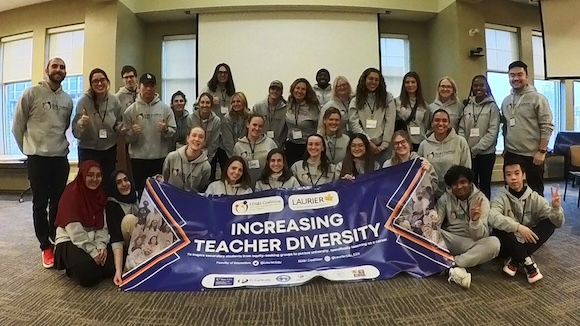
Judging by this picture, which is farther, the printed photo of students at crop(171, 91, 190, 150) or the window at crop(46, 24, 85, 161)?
the window at crop(46, 24, 85, 161)

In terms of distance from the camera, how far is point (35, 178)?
295cm

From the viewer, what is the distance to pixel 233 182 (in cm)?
297

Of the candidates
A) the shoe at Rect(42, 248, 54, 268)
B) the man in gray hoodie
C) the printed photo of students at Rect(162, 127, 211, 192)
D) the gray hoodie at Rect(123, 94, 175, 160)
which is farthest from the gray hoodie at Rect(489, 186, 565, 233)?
the shoe at Rect(42, 248, 54, 268)

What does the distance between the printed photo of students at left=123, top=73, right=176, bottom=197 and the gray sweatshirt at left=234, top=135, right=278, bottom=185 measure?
732 millimetres

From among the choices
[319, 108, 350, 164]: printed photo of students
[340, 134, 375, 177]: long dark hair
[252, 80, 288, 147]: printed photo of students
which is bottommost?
[340, 134, 375, 177]: long dark hair

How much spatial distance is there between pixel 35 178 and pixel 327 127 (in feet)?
8.33

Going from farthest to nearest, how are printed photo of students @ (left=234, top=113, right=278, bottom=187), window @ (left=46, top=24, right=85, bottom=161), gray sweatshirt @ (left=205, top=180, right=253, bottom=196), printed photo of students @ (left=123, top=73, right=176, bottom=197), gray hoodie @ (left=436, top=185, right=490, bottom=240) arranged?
window @ (left=46, top=24, right=85, bottom=161) → printed photo of students @ (left=123, top=73, right=176, bottom=197) → printed photo of students @ (left=234, top=113, right=278, bottom=187) → gray sweatshirt @ (left=205, top=180, right=253, bottom=196) → gray hoodie @ (left=436, top=185, right=490, bottom=240)

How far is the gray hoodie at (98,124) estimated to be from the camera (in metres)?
3.27

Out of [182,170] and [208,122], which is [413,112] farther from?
[182,170]

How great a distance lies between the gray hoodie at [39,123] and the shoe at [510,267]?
3.59 metres

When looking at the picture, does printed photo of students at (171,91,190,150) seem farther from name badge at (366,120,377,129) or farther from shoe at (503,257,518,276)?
shoe at (503,257,518,276)

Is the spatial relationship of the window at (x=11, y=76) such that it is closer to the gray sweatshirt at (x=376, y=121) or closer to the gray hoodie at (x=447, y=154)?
the gray sweatshirt at (x=376, y=121)

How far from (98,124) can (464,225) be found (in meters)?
3.25

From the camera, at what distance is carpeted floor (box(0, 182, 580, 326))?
1973 mm
